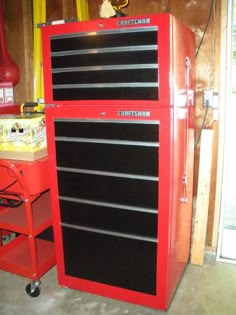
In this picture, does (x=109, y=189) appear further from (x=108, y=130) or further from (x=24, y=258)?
(x=24, y=258)

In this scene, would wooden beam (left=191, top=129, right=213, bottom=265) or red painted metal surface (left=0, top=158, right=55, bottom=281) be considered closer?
red painted metal surface (left=0, top=158, right=55, bottom=281)

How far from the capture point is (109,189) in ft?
5.81

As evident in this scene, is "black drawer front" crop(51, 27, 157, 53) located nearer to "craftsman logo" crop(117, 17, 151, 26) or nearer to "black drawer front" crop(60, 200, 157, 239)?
"craftsman logo" crop(117, 17, 151, 26)

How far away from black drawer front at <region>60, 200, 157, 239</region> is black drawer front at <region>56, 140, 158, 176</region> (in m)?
0.23

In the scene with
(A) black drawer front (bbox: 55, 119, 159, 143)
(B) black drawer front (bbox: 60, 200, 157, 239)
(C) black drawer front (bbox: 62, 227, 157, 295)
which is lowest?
(C) black drawer front (bbox: 62, 227, 157, 295)

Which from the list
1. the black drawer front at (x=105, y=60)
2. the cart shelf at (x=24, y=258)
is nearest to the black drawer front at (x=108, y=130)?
the black drawer front at (x=105, y=60)

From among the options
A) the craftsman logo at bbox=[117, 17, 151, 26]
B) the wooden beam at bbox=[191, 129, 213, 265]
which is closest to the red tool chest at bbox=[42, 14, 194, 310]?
the craftsman logo at bbox=[117, 17, 151, 26]

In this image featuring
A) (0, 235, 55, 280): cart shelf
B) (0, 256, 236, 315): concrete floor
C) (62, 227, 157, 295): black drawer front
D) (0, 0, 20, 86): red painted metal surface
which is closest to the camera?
(62, 227, 157, 295): black drawer front

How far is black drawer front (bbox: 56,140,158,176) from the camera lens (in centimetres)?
165

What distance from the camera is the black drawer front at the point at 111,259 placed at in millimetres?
→ 1807

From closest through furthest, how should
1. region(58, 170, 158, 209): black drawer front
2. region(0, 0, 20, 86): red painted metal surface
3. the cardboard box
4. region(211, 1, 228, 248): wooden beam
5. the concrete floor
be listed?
region(58, 170, 158, 209): black drawer front
the concrete floor
region(211, 1, 228, 248): wooden beam
the cardboard box
region(0, 0, 20, 86): red painted metal surface

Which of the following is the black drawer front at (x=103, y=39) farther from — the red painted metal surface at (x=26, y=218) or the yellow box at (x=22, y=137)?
the red painted metal surface at (x=26, y=218)

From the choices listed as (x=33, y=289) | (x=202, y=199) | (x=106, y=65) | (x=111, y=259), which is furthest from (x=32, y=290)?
(x=106, y=65)

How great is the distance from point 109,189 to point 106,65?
0.66m
